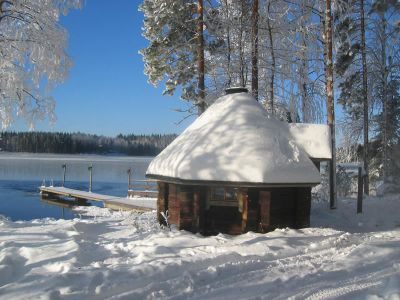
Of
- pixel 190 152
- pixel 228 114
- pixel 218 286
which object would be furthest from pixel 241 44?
pixel 218 286

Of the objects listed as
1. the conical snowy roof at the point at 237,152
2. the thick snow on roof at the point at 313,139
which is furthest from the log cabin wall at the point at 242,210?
the thick snow on roof at the point at 313,139

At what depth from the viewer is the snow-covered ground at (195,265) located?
5.06 meters

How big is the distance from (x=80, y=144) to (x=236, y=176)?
114 meters

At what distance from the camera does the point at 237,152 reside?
913 centimetres

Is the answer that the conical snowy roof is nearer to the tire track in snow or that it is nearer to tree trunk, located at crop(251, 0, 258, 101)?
the tire track in snow

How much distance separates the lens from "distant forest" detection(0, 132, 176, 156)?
105 meters

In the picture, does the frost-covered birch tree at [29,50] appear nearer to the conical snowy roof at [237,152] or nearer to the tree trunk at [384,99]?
the conical snowy roof at [237,152]

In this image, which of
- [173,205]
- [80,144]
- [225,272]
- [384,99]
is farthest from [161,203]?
[80,144]

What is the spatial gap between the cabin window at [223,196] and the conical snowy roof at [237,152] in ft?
3.03

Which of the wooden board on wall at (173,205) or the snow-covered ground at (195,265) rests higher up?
the wooden board on wall at (173,205)

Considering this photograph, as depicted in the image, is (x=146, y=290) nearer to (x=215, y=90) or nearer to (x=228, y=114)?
(x=228, y=114)

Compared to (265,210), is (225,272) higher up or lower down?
lower down

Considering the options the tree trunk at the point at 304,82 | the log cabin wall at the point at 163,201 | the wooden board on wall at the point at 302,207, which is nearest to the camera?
the wooden board on wall at the point at 302,207

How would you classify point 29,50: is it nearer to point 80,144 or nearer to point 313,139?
point 313,139
